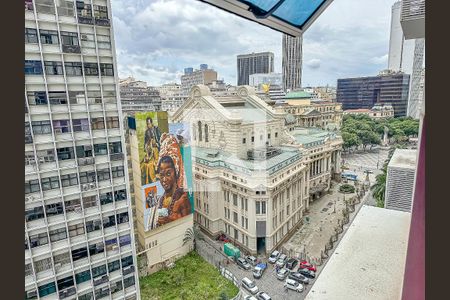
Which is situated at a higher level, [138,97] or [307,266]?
[138,97]

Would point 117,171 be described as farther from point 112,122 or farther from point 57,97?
point 57,97

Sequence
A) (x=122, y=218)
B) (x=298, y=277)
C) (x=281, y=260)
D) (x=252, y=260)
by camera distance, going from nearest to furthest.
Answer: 1. (x=122, y=218)
2. (x=298, y=277)
3. (x=281, y=260)
4. (x=252, y=260)

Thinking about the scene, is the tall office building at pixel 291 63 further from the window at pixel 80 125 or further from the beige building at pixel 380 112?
the window at pixel 80 125

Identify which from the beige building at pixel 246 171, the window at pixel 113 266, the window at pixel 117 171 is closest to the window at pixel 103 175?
the window at pixel 117 171

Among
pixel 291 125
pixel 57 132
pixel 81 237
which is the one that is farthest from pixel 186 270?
pixel 291 125

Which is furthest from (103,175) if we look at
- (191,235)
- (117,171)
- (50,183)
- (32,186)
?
(191,235)

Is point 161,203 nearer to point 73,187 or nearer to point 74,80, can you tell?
point 73,187

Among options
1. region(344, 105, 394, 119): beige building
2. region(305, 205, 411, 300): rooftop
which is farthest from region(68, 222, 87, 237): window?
region(344, 105, 394, 119): beige building
